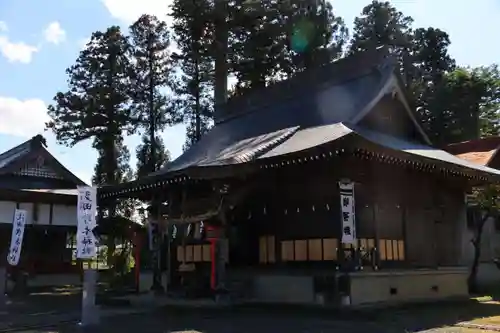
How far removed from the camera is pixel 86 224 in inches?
400

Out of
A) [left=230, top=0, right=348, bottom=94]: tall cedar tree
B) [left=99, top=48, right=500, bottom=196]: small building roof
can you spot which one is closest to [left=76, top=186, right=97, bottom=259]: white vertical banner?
[left=99, top=48, right=500, bottom=196]: small building roof

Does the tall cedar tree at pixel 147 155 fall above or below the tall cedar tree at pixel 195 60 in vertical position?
below

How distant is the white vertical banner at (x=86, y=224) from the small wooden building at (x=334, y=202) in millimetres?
2829

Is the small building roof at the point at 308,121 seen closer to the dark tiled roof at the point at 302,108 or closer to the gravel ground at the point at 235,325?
the dark tiled roof at the point at 302,108

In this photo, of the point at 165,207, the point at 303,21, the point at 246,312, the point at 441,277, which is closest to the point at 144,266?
the point at 165,207

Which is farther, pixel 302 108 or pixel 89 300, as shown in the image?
pixel 302 108

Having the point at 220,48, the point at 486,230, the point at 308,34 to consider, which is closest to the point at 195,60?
the point at 220,48

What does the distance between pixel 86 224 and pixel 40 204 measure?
13053 millimetres

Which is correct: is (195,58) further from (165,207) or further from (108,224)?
(165,207)

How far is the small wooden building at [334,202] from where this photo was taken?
12368 mm

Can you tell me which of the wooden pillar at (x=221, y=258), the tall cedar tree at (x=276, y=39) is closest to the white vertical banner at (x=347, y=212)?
the wooden pillar at (x=221, y=258)

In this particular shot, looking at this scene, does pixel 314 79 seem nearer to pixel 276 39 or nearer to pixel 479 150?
pixel 479 150

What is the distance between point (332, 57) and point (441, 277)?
1813 cm

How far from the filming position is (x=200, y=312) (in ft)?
39.3
